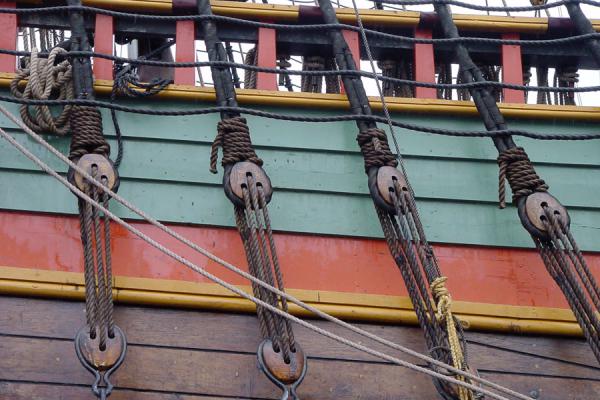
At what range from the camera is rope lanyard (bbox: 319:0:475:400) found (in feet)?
9.96

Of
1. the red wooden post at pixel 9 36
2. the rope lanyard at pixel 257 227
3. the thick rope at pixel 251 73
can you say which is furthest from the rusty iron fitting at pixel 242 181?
the red wooden post at pixel 9 36

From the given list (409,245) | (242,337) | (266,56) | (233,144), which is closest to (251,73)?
(266,56)

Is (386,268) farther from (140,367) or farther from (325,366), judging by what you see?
(140,367)

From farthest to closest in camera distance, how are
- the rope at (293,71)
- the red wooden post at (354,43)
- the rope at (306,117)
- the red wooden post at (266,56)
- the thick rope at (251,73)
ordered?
1. the thick rope at (251,73)
2. the red wooden post at (354,43)
3. the red wooden post at (266,56)
4. the rope at (293,71)
5. the rope at (306,117)

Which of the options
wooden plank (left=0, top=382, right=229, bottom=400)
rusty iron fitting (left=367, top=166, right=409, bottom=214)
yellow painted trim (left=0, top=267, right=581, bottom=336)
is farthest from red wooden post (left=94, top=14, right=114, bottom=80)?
wooden plank (left=0, top=382, right=229, bottom=400)

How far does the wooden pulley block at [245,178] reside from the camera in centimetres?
326

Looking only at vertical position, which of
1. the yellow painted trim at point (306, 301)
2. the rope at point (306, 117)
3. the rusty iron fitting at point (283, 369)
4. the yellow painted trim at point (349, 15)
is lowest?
the rusty iron fitting at point (283, 369)

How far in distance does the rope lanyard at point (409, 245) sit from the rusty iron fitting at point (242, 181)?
0.37 meters

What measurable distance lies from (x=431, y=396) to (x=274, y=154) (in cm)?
103

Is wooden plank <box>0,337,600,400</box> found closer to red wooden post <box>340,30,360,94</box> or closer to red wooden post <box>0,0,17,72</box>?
red wooden post <box>0,0,17,72</box>

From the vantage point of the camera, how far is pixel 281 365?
118 inches

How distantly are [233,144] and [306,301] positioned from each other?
57 cm

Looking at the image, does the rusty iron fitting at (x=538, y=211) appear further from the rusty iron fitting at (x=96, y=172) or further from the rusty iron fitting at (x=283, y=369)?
the rusty iron fitting at (x=96, y=172)

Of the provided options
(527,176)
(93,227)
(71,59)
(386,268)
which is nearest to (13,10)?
(71,59)
